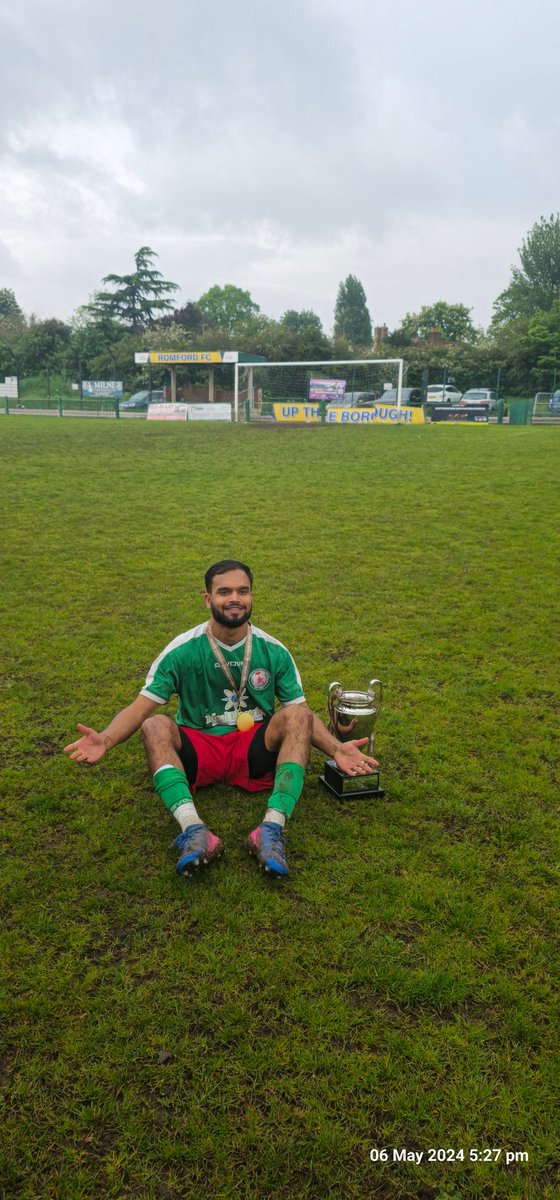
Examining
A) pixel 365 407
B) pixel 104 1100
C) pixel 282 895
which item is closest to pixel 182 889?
pixel 282 895

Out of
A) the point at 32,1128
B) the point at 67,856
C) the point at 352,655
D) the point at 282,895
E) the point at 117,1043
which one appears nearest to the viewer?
the point at 32,1128

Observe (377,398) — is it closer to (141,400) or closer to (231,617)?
(141,400)

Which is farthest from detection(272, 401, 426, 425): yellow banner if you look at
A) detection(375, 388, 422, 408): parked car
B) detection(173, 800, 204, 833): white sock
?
detection(173, 800, 204, 833): white sock

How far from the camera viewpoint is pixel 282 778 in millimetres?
3588

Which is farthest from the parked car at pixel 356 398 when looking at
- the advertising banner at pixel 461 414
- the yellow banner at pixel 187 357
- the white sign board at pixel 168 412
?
the white sign board at pixel 168 412

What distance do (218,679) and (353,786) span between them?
973 mm

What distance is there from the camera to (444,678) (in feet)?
18.6

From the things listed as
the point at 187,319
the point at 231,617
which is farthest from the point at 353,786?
the point at 187,319

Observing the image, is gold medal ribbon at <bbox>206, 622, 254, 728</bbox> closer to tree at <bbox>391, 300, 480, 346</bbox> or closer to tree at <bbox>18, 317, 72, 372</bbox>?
tree at <bbox>18, 317, 72, 372</bbox>

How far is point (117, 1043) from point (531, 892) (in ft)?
6.09

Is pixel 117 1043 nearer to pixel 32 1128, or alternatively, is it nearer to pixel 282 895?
pixel 32 1128

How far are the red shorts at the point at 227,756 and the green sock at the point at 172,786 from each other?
0.78 ft

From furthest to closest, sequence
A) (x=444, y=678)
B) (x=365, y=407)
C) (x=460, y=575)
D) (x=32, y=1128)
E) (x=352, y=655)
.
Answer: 1. (x=365, y=407)
2. (x=460, y=575)
3. (x=352, y=655)
4. (x=444, y=678)
5. (x=32, y=1128)

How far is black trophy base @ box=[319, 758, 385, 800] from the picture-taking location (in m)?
4.00
